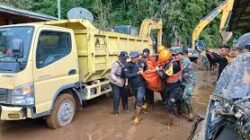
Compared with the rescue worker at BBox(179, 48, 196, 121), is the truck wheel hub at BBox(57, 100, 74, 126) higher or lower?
lower

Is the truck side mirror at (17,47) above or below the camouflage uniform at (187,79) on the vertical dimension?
A: above

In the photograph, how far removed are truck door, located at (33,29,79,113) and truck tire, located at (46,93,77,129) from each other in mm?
227

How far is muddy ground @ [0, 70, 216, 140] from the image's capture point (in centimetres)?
664

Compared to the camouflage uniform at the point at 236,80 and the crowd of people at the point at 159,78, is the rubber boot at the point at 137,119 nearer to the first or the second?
the crowd of people at the point at 159,78

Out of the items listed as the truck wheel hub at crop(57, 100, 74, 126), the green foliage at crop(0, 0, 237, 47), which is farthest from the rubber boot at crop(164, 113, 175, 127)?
the green foliage at crop(0, 0, 237, 47)

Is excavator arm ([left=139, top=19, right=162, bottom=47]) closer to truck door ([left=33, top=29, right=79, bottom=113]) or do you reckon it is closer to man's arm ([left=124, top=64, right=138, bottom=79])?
man's arm ([left=124, top=64, right=138, bottom=79])

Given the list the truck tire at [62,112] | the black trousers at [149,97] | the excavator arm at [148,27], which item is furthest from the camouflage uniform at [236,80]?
the excavator arm at [148,27]

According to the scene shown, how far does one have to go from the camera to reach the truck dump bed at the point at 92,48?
7723 millimetres

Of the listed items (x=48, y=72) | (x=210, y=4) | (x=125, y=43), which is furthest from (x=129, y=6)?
(x=48, y=72)

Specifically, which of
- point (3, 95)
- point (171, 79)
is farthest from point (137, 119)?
point (3, 95)

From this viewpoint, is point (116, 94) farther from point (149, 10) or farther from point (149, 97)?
point (149, 10)

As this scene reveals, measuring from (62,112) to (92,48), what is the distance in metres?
1.66

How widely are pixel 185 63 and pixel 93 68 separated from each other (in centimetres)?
214

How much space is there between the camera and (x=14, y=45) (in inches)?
245
